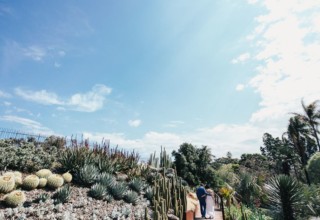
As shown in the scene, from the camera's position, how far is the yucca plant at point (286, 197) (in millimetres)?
7953

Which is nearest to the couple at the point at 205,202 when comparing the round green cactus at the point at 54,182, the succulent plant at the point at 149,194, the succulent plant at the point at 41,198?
the succulent plant at the point at 149,194

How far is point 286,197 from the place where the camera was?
8055 mm

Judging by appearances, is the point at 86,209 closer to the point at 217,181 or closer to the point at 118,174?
the point at 118,174

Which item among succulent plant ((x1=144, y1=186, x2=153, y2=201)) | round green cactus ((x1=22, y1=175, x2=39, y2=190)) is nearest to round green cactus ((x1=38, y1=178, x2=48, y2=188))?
round green cactus ((x1=22, y1=175, x2=39, y2=190))

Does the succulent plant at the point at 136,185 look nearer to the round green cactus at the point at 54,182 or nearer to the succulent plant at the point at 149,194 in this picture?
the succulent plant at the point at 149,194

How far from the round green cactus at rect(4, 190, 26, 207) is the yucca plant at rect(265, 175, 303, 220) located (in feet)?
25.9

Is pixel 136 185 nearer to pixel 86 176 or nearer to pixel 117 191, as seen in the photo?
pixel 117 191

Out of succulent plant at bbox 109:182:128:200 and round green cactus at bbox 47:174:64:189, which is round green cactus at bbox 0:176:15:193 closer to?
round green cactus at bbox 47:174:64:189

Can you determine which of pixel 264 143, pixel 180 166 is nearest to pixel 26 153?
pixel 180 166

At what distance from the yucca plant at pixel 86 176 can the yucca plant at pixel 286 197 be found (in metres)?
6.68

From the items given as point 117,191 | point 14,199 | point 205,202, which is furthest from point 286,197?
point 14,199

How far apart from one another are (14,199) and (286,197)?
8343 mm

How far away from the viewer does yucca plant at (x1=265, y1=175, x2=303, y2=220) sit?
26.1 feet

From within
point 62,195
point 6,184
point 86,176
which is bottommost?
point 62,195
